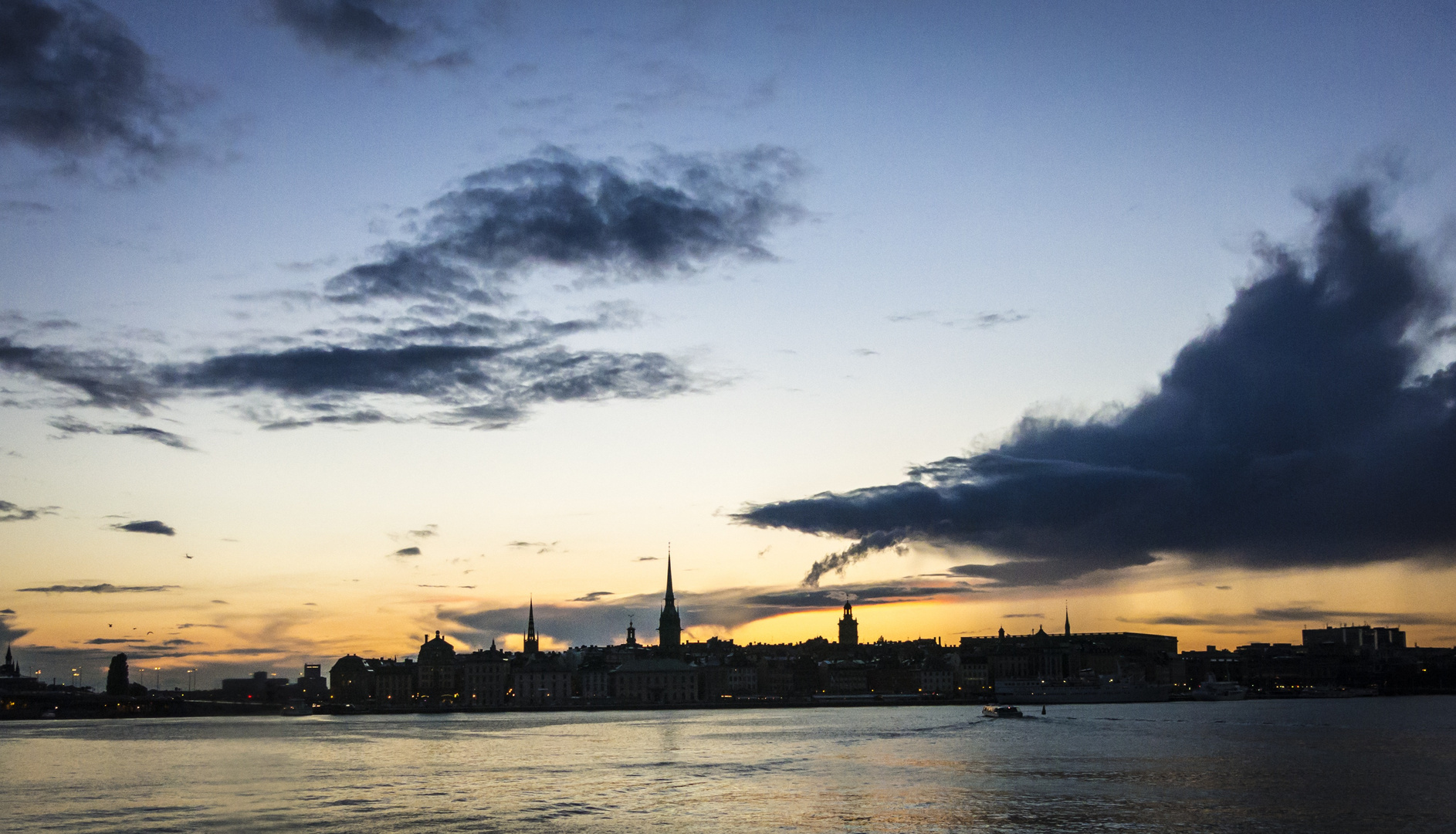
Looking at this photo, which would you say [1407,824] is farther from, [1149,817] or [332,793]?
[332,793]

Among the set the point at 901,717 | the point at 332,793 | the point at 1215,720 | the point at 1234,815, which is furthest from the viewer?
the point at 901,717

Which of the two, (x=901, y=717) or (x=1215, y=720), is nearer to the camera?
(x=1215, y=720)

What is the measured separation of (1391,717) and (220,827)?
12352cm

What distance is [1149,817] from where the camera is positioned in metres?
42.9

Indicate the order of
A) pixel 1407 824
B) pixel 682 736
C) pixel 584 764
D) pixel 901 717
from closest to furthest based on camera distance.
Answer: pixel 1407 824
pixel 584 764
pixel 682 736
pixel 901 717

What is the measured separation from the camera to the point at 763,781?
190 ft

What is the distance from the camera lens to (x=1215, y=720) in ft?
401

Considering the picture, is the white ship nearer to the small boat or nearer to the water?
the small boat

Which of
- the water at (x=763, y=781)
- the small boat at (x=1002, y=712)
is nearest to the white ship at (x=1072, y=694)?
the small boat at (x=1002, y=712)

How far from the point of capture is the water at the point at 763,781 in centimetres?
4353

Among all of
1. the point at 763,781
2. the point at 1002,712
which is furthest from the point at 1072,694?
the point at 763,781

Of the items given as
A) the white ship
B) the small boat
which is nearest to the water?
the small boat

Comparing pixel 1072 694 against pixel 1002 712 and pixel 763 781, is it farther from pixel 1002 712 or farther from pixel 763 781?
pixel 763 781

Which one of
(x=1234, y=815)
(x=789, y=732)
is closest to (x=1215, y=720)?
(x=789, y=732)
